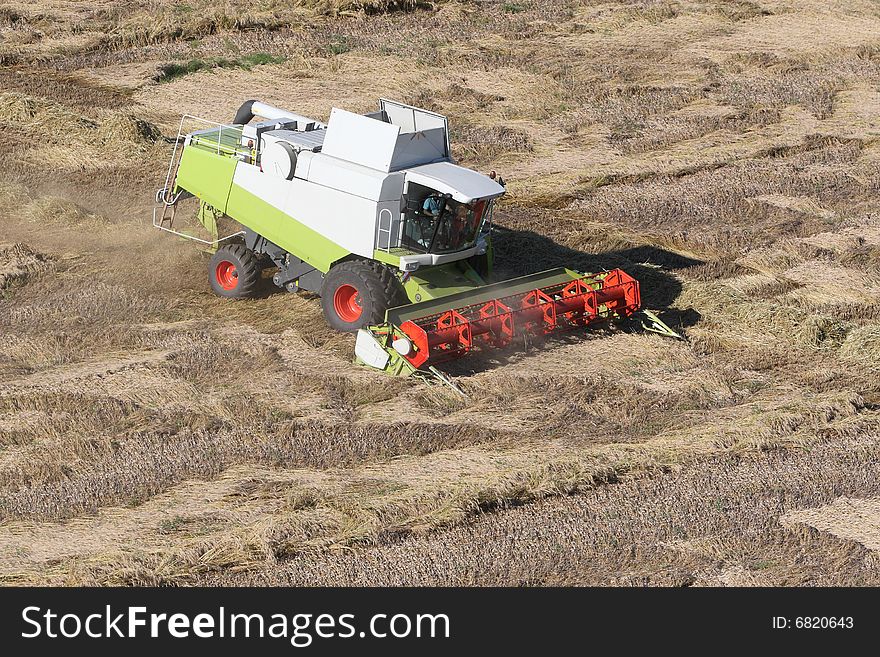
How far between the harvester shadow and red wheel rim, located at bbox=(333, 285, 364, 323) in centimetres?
244

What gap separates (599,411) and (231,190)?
5.85 meters

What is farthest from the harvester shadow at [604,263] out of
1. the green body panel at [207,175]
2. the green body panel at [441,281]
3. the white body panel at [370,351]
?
the green body panel at [207,175]

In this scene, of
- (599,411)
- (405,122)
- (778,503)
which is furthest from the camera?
(405,122)

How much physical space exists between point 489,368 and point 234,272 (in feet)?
13.5

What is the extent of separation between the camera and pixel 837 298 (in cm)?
1680

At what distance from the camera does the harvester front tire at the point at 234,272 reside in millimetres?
16156

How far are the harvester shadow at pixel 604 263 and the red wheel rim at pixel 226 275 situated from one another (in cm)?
360

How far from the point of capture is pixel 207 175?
16266 mm

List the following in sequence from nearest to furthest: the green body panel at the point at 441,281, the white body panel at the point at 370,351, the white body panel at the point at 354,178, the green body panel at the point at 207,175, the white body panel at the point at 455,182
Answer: the white body panel at the point at 370,351 → the white body panel at the point at 455,182 → the white body panel at the point at 354,178 → the green body panel at the point at 441,281 → the green body panel at the point at 207,175

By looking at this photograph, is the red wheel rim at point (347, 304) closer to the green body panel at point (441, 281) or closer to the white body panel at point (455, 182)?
the green body panel at point (441, 281)

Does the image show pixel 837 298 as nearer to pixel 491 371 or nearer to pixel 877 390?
pixel 877 390

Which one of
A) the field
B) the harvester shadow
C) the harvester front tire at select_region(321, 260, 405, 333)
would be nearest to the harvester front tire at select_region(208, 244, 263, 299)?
the field

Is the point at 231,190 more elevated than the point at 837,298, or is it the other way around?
the point at 231,190

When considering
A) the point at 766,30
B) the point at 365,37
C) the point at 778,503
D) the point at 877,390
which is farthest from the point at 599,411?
the point at 766,30
